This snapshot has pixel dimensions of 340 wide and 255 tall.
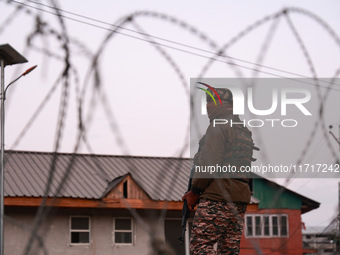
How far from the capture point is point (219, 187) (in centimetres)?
436

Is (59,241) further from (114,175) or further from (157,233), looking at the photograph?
(157,233)

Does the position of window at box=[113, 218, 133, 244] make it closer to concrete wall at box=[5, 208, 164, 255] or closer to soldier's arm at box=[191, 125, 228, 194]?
concrete wall at box=[5, 208, 164, 255]

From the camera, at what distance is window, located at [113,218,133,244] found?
2508 centimetres

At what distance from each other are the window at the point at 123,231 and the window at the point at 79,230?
1040 mm

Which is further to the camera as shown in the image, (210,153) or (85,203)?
(85,203)

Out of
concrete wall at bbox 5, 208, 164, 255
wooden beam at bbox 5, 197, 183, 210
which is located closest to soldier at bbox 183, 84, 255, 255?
wooden beam at bbox 5, 197, 183, 210

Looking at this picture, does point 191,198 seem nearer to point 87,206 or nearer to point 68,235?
point 87,206

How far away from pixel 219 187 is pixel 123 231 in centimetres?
2122

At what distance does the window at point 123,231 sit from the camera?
25.1 metres

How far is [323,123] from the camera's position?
3.33 metres

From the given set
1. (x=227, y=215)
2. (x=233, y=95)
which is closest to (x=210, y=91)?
(x=233, y=95)

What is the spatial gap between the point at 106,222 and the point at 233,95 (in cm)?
2097

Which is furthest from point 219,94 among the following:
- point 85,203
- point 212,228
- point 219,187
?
point 85,203

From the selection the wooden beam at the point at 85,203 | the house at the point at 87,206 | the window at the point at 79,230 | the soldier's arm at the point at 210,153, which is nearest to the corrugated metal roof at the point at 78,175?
the house at the point at 87,206
